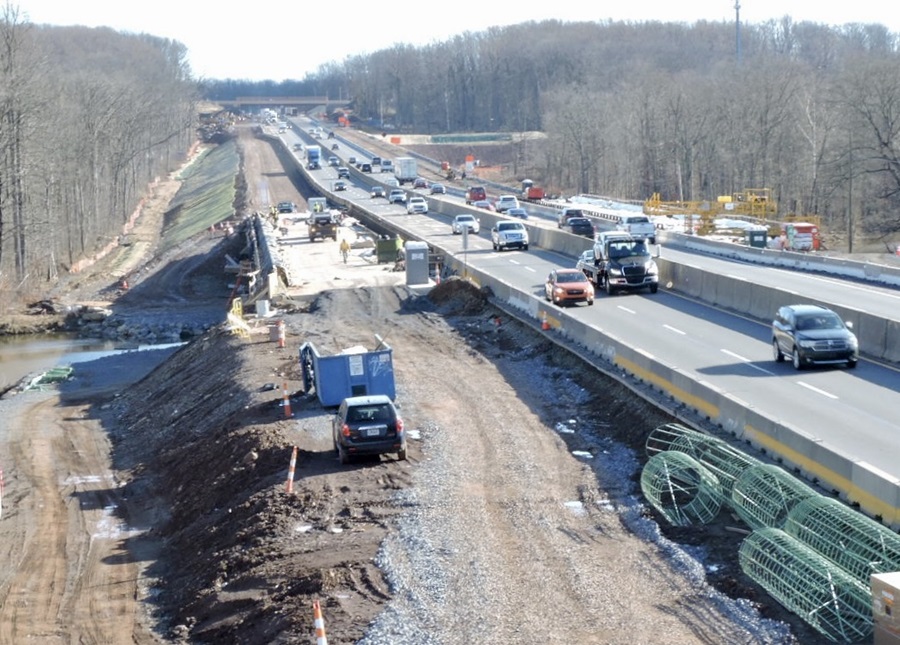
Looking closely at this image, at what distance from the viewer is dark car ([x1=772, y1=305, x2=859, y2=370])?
28828 millimetres

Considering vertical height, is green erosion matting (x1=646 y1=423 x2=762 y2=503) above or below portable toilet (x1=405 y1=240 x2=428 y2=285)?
above

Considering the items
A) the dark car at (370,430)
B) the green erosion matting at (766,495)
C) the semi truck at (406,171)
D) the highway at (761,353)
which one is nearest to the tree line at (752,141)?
the semi truck at (406,171)

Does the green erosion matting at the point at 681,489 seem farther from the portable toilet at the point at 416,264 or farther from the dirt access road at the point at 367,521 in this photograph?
the portable toilet at the point at 416,264

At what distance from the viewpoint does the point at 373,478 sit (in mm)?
22281

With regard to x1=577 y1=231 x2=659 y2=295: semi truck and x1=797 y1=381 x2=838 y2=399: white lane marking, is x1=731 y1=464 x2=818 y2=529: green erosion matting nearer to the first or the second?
x1=797 y1=381 x2=838 y2=399: white lane marking

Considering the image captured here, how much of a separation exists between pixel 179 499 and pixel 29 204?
61290 mm

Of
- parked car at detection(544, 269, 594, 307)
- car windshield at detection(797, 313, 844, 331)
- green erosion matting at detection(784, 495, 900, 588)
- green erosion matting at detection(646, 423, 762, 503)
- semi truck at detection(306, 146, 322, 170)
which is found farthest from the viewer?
semi truck at detection(306, 146, 322, 170)

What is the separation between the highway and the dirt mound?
2.22 metres

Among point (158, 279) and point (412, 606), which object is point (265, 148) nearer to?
point (158, 279)

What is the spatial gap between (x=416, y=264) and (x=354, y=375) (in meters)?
25.8

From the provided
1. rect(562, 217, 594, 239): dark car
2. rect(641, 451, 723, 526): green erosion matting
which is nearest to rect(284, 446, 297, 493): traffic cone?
rect(641, 451, 723, 526): green erosion matting

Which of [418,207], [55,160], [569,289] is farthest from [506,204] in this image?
[569,289]

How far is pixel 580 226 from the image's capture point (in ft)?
229

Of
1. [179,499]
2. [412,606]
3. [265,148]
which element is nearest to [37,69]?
[179,499]
